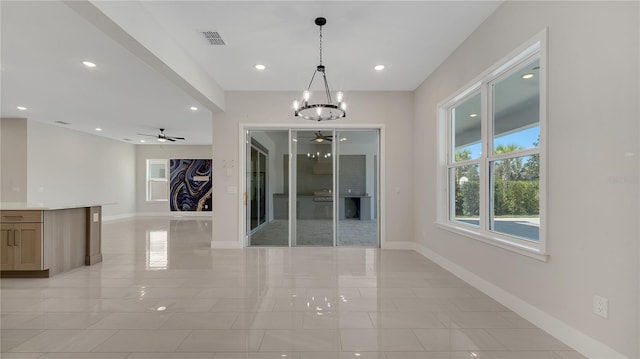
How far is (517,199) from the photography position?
10.1 ft

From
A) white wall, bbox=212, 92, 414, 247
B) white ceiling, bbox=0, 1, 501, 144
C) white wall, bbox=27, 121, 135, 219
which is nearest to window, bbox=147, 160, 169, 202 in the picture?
white wall, bbox=27, 121, 135, 219

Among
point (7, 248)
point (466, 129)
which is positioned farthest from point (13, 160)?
point (466, 129)

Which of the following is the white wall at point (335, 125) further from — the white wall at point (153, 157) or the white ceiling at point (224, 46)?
the white wall at point (153, 157)

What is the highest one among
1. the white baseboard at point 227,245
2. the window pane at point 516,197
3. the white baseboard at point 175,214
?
the window pane at point 516,197

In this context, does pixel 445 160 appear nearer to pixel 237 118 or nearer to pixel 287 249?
pixel 287 249

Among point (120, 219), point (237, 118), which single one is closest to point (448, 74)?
point (237, 118)

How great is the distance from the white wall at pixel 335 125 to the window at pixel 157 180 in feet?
26.9

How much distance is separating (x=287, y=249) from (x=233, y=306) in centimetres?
282

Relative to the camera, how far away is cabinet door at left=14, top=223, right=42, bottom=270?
404 cm

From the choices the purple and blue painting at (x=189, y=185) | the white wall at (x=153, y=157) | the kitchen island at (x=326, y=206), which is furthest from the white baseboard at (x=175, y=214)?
the kitchen island at (x=326, y=206)

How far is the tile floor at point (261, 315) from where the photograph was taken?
225 cm

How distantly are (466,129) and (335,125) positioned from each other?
98.4 inches

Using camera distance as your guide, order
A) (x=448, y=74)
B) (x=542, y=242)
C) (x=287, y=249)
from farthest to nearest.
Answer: (x=287, y=249) → (x=448, y=74) → (x=542, y=242)

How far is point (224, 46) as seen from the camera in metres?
4.09
